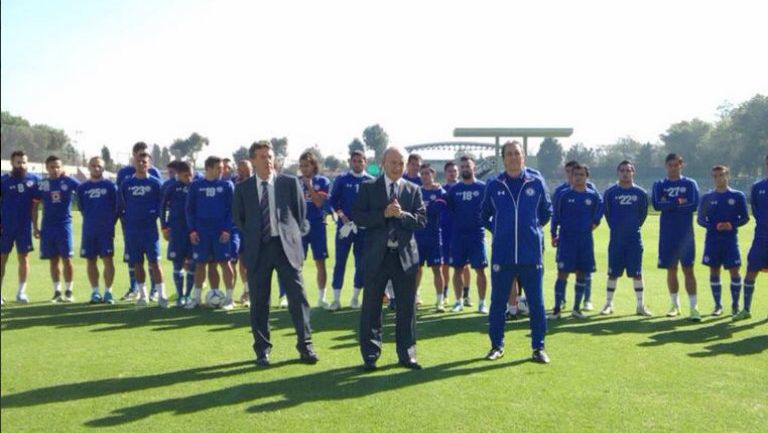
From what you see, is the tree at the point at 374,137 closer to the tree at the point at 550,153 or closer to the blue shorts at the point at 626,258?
the tree at the point at 550,153

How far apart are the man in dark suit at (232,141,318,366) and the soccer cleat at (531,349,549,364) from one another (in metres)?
2.28

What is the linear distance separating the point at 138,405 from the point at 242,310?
4961 millimetres

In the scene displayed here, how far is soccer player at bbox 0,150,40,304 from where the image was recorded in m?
11.1

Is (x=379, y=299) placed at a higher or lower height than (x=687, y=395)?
higher

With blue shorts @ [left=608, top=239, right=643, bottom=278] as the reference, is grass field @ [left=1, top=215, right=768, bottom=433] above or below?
below

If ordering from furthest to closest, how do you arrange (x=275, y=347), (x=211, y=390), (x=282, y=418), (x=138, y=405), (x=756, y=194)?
(x=756, y=194)
(x=275, y=347)
(x=211, y=390)
(x=138, y=405)
(x=282, y=418)

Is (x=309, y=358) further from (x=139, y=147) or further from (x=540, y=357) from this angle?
(x=139, y=147)

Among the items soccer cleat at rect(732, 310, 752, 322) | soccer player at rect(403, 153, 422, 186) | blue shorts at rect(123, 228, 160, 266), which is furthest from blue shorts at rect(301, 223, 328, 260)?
soccer cleat at rect(732, 310, 752, 322)

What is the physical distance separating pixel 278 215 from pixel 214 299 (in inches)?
146

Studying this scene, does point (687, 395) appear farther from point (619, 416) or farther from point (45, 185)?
point (45, 185)

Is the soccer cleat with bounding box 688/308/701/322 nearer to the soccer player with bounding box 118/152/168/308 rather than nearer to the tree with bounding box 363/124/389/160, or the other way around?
the soccer player with bounding box 118/152/168/308

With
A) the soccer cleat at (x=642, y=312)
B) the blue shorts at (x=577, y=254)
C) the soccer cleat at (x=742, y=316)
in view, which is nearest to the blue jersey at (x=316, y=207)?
the blue shorts at (x=577, y=254)

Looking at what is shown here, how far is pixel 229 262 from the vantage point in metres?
10.7

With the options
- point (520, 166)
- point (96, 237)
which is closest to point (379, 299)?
point (520, 166)
